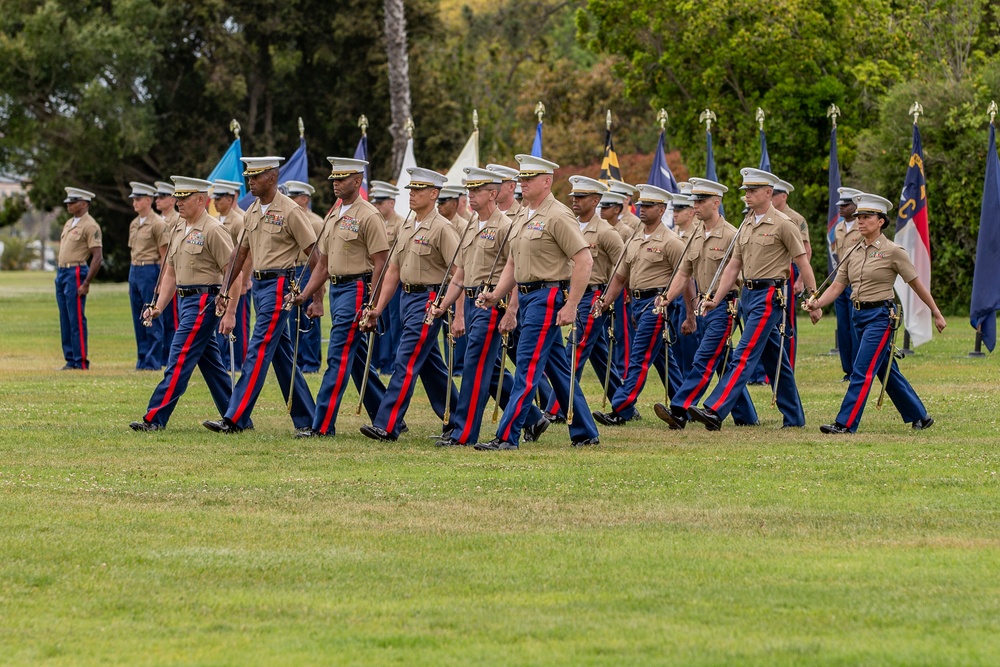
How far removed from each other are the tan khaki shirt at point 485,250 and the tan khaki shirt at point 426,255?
0.13 meters

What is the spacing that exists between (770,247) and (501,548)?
20.4 ft

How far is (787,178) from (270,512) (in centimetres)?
2938

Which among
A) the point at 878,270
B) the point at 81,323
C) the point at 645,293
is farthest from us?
the point at 81,323

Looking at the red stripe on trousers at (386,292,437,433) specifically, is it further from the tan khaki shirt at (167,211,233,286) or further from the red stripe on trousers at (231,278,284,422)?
the tan khaki shirt at (167,211,233,286)

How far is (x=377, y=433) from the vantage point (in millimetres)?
13055

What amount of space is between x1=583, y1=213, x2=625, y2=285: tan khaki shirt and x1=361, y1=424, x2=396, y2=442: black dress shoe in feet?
9.00

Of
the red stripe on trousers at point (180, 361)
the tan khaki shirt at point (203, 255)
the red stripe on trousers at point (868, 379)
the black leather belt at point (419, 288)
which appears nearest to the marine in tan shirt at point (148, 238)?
the tan khaki shirt at point (203, 255)

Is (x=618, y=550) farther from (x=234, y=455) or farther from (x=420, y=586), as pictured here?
(x=234, y=455)

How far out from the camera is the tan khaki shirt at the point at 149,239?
20.3m

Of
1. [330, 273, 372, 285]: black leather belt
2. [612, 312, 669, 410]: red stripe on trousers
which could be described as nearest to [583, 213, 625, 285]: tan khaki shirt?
[612, 312, 669, 410]: red stripe on trousers

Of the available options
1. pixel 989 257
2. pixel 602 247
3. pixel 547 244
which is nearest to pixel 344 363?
pixel 547 244

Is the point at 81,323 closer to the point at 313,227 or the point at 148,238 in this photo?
the point at 148,238

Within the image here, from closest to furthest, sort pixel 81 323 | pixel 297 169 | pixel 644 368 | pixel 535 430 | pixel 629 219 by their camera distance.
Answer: pixel 535 430, pixel 644 368, pixel 629 219, pixel 81 323, pixel 297 169

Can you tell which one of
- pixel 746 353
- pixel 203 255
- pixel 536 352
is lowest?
pixel 746 353
